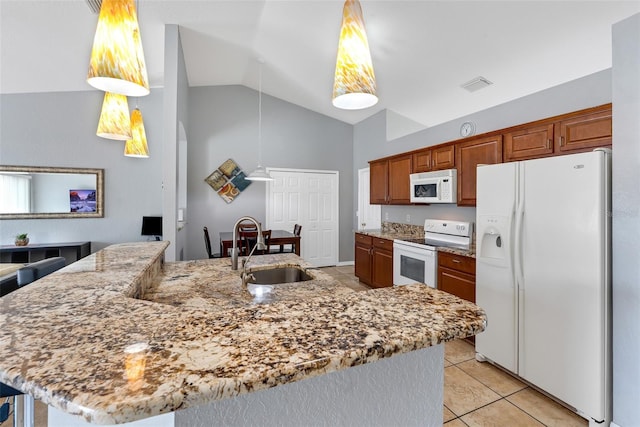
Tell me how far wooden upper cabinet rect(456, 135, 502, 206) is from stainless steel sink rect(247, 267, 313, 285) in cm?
215

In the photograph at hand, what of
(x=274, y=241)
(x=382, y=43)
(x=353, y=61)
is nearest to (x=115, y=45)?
(x=353, y=61)

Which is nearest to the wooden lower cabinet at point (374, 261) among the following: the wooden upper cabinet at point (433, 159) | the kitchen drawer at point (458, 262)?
the kitchen drawer at point (458, 262)

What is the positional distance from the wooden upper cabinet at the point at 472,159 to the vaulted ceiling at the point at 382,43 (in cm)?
72

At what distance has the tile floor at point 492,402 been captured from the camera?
188 centimetres

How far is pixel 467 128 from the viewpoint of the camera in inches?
148

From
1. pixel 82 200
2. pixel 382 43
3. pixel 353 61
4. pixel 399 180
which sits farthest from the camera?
pixel 82 200

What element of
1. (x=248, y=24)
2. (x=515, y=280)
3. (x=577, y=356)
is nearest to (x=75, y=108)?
(x=248, y=24)

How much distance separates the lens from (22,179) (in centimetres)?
441

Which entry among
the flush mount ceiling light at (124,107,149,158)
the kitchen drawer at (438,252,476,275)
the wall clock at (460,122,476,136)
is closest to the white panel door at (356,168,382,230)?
the wall clock at (460,122,476,136)

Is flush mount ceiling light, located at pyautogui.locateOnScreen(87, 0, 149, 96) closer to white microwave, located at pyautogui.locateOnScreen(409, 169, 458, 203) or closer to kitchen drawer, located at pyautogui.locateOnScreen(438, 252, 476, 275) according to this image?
kitchen drawer, located at pyautogui.locateOnScreen(438, 252, 476, 275)

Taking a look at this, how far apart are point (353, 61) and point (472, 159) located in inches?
81.7

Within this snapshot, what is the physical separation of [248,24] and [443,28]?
2315 millimetres

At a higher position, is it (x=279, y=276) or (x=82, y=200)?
(x=82, y=200)

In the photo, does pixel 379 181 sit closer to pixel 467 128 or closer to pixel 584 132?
pixel 467 128
